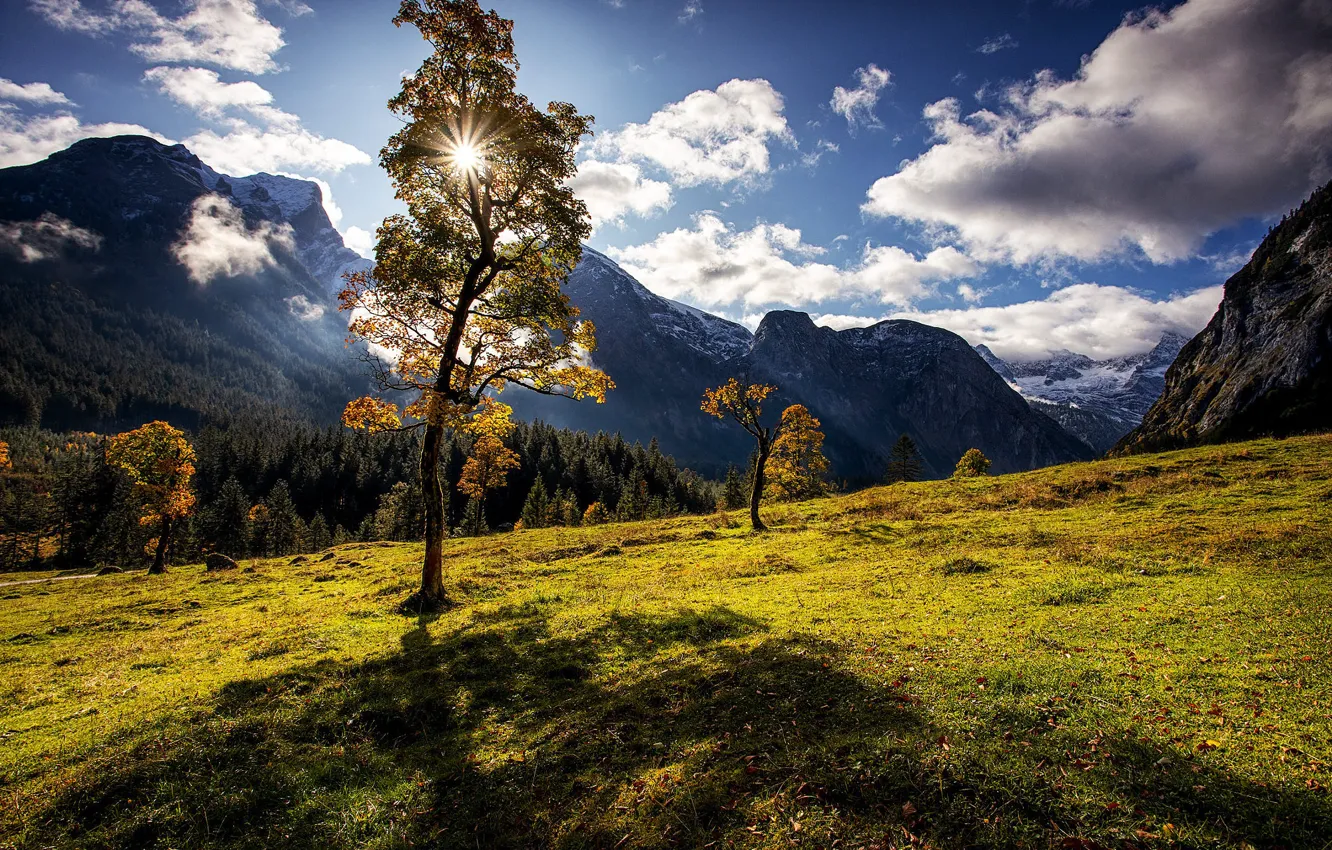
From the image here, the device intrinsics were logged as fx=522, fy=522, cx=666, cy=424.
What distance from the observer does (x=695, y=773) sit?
761 centimetres

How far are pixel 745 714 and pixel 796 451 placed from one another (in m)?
37.4

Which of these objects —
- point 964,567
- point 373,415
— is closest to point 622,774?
point 373,415

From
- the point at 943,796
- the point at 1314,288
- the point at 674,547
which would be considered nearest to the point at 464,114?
the point at 943,796

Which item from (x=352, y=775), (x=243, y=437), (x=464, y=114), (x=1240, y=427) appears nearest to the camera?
(x=352, y=775)

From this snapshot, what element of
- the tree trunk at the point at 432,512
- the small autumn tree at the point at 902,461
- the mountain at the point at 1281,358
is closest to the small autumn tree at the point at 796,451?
the tree trunk at the point at 432,512

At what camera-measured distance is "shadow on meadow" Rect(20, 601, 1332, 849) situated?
6.11 metres

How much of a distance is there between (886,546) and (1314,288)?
25026cm

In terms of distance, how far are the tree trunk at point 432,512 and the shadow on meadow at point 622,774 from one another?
7607mm

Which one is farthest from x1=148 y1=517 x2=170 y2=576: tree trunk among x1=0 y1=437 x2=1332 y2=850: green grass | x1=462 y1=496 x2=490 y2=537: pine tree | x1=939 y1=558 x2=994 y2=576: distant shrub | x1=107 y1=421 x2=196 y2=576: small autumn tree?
x1=939 y1=558 x2=994 y2=576: distant shrub

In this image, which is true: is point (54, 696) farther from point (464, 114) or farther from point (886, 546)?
point (886, 546)

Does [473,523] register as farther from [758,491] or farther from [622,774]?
[622,774]

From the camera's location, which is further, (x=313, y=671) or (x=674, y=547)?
(x=674, y=547)

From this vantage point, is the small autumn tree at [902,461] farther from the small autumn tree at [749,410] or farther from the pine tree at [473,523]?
the small autumn tree at [749,410]

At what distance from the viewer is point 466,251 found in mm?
19375
